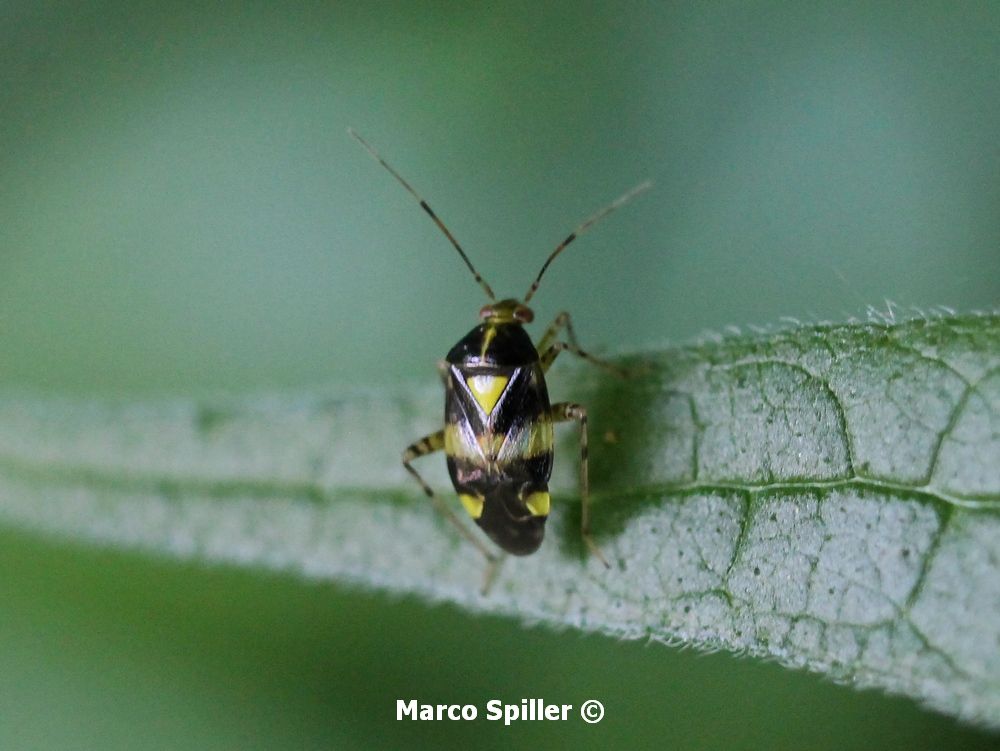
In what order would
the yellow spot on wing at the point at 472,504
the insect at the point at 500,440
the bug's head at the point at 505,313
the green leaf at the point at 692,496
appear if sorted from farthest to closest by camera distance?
the bug's head at the point at 505,313 → the yellow spot on wing at the point at 472,504 → the insect at the point at 500,440 → the green leaf at the point at 692,496

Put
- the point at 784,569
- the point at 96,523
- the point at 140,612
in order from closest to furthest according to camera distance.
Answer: the point at 784,569 < the point at 96,523 < the point at 140,612

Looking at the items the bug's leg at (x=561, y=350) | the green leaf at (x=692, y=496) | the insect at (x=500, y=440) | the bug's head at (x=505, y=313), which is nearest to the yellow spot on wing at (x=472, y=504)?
the insect at (x=500, y=440)

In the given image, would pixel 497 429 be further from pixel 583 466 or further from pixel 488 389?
pixel 583 466

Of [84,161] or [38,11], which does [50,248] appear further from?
[38,11]

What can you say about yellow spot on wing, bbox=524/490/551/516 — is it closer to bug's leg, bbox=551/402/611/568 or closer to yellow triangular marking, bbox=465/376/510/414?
bug's leg, bbox=551/402/611/568

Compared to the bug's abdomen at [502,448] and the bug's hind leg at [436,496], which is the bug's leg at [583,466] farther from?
the bug's hind leg at [436,496]

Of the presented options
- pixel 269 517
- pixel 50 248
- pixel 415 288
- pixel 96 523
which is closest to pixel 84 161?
pixel 50 248
